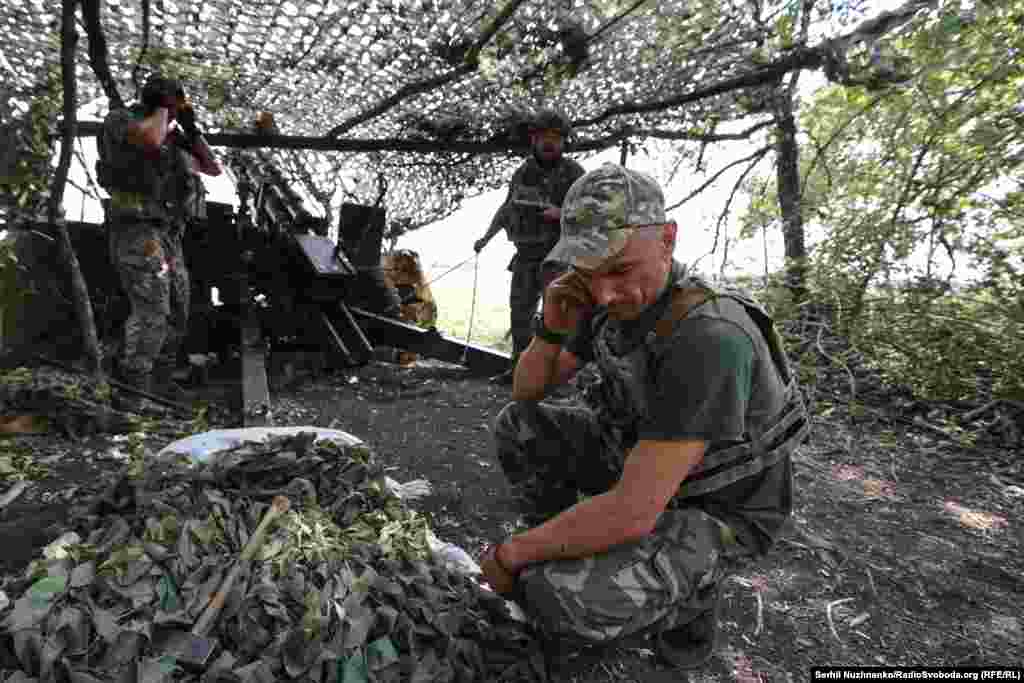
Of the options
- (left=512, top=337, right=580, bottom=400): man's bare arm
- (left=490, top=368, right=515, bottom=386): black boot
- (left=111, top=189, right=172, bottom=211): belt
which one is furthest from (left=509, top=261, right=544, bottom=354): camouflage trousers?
(left=512, top=337, right=580, bottom=400): man's bare arm

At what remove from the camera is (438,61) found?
386 cm

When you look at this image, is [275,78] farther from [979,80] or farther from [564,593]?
[979,80]

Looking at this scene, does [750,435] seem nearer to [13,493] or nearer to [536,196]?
[13,493]

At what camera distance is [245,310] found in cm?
493

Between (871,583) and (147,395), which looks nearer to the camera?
(871,583)

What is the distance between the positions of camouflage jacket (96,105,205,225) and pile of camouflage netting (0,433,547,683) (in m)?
2.49

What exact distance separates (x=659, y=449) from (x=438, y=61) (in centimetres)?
346

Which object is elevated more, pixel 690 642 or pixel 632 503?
pixel 632 503

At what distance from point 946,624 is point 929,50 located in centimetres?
326

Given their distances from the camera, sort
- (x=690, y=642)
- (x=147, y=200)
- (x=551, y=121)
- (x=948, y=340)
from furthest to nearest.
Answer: (x=551, y=121), (x=948, y=340), (x=147, y=200), (x=690, y=642)

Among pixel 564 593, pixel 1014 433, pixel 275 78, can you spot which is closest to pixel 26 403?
pixel 275 78

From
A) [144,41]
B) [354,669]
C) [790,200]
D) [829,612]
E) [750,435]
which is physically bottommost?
[829,612]

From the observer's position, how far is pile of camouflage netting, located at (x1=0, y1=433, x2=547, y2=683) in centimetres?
123

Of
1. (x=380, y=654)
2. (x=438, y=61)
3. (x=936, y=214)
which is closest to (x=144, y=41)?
(x=438, y=61)
